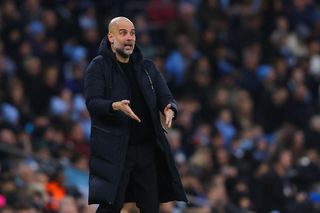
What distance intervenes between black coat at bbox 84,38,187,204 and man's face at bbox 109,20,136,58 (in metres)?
0.12

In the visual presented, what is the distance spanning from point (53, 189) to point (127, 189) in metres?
5.38

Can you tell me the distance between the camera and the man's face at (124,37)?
9.17 m

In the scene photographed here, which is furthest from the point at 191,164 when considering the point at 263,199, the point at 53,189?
the point at 53,189

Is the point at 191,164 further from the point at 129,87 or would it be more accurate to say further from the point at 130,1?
the point at 129,87

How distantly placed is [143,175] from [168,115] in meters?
0.56

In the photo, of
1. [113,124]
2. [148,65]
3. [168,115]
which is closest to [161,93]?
[148,65]

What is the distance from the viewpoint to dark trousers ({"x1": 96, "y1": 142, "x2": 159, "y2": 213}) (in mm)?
9258

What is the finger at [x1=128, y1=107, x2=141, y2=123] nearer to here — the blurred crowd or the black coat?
the black coat

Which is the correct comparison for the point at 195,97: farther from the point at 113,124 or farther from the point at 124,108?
the point at 124,108

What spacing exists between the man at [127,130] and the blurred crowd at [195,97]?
3663mm

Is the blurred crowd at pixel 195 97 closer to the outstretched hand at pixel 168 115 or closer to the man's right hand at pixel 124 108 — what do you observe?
the outstretched hand at pixel 168 115

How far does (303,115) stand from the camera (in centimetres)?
1941

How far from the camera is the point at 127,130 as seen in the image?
361 inches

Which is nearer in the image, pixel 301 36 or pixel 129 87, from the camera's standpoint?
pixel 129 87
